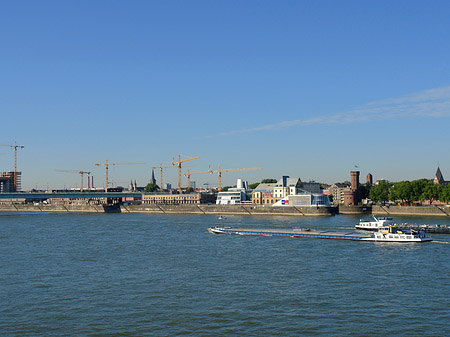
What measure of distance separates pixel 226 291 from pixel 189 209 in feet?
375

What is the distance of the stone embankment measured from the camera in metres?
123

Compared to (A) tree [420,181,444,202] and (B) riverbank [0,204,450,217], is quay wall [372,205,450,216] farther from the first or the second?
(A) tree [420,181,444,202]

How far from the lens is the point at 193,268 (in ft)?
131

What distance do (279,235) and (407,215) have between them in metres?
60.7

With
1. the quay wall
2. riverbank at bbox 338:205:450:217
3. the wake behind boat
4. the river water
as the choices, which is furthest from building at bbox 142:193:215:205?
the river water

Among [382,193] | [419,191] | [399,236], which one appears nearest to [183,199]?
[382,193]

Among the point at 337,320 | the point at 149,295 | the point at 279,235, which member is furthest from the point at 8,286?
the point at 279,235

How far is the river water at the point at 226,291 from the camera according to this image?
24.3m

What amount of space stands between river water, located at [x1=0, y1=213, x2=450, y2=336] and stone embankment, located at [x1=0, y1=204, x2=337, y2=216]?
2731 inches

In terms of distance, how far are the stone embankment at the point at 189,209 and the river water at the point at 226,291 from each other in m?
69.4

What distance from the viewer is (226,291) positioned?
102 feet

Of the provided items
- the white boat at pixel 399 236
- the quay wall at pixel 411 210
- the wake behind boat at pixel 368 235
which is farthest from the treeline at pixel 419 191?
the white boat at pixel 399 236

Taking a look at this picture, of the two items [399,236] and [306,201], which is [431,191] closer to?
[306,201]

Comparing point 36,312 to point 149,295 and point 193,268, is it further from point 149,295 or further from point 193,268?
point 193,268
